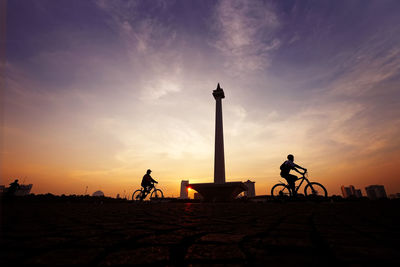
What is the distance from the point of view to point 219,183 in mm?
15578

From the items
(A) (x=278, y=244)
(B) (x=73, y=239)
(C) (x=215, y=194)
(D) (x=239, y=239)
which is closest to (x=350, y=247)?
(A) (x=278, y=244)

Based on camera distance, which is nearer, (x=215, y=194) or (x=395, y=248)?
(x=395, y=248)

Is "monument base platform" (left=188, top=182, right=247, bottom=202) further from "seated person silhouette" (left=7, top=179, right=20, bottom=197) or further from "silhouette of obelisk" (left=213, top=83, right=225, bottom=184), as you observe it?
"seated person silhouette" (left=7, top=179, right=20, bottom=197)

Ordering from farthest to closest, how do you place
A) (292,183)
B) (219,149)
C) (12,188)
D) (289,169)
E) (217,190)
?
(219,149)
(217,190)
(12,188)
(292,183)
(289,169)

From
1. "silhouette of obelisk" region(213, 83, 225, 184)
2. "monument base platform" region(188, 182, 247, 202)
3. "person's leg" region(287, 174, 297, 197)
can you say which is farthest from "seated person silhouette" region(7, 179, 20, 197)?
"silhouette of obelisk" region(213, 83, 225, 184)

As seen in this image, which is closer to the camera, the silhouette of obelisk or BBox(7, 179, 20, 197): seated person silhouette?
BBox(7, 179, 20, 197): seated person silhouette

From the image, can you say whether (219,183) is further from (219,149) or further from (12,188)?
(12,188)

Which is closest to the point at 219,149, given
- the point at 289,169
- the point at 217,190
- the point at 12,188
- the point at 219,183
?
the point at 219,183

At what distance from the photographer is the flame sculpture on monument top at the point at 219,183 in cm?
1522

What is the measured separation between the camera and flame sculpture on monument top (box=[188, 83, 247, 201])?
15.2 meters

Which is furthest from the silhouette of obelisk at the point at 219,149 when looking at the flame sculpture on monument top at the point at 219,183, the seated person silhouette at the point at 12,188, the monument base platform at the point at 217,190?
the seated person silhouette at the point at 12,188

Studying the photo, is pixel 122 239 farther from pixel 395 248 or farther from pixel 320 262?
pixel 395 248

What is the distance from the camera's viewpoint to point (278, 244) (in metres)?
1.51

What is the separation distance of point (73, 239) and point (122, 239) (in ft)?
1.50
